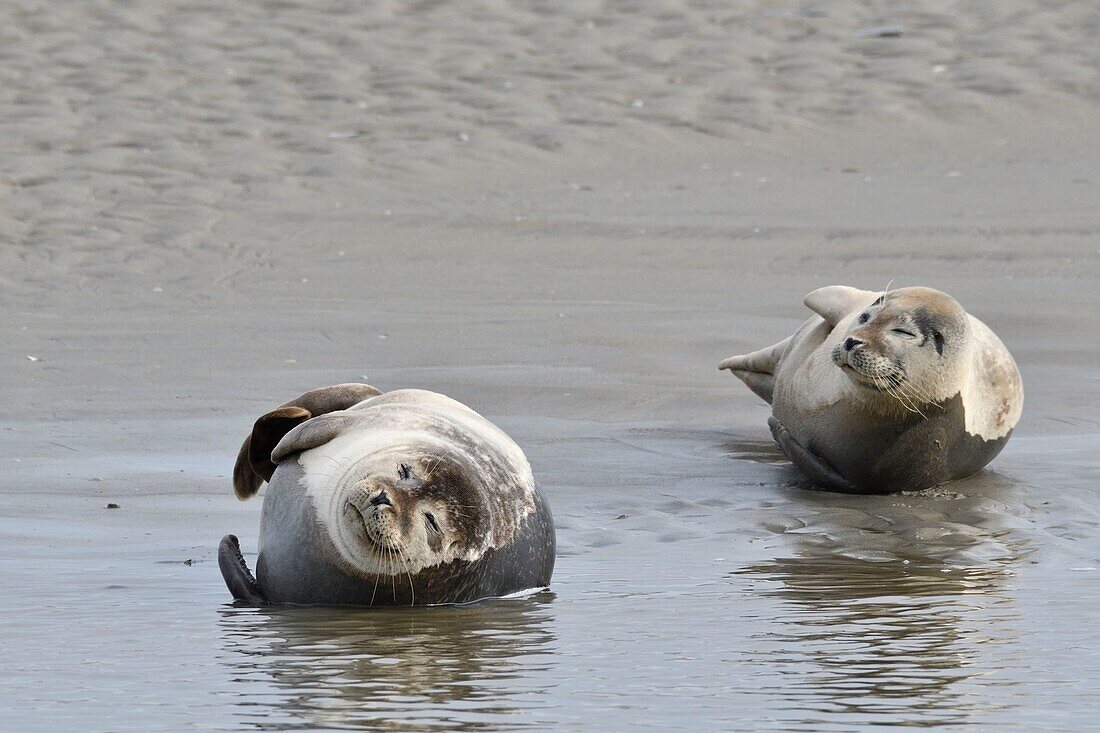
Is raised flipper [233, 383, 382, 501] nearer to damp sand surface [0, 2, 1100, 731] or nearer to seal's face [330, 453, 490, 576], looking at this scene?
damp sand surface [0, 2, 1100, 731]

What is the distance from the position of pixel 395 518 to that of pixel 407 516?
0.05m

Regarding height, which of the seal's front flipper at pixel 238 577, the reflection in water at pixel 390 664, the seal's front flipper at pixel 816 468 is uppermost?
the reflection in water at pixel 390 664

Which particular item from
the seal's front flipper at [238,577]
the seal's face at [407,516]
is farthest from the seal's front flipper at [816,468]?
the seal's front flipper at [238,577]

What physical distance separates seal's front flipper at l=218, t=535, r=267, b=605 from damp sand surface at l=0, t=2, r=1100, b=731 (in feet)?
0.17

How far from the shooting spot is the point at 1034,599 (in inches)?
197

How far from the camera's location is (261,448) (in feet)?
18.7

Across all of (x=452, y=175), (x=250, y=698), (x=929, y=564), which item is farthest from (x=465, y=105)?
(x=250, y=698)

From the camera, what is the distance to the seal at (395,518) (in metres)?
4.75

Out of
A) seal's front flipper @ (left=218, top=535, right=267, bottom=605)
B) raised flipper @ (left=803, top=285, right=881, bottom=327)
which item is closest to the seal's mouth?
seal's front flipper @ (left=218, top=535, right=267, bottom=605)

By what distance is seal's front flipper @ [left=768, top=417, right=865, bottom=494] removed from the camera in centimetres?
694

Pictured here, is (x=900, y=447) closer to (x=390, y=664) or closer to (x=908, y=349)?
(x=908, y=349)

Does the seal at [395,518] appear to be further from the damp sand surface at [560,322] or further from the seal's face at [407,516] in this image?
the damp sand surface at [560,322]

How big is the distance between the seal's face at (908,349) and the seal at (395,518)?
179 centimetres

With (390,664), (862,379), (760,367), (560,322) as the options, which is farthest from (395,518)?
(560,322)
